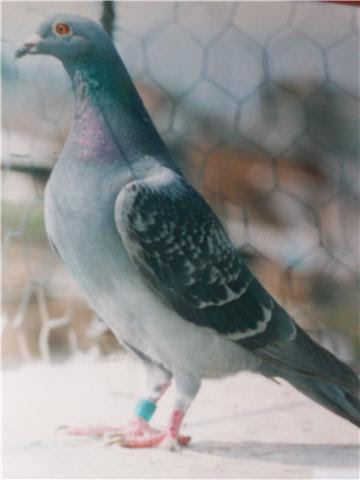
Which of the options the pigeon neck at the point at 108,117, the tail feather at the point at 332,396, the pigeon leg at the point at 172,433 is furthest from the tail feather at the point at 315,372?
the pigeon neck at the point at 108,117

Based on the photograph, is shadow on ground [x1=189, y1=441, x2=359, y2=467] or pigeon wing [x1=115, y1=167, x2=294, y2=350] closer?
pigeon wing [x1=115, y1=167, x2=294, y2=350]

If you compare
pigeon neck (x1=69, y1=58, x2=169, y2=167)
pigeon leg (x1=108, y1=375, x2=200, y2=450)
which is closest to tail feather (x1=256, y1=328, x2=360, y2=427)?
pigeon leg (x1=108, y1=375, x2=200, y2=450)

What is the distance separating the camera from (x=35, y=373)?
1.71m

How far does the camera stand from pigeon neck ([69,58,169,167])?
65.4 inches

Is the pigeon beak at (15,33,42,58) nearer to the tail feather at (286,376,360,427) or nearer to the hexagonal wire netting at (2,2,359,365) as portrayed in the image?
the hexagonal wire netting at (2,2,359,365)

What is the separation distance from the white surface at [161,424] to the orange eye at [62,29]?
628 millimetres

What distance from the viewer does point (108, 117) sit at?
1.67 metres

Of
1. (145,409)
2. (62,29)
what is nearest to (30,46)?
(62,29)

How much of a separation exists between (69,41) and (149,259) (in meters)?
0.44

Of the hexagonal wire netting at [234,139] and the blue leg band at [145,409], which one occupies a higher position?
the hexagonal wire netting at [234,139]

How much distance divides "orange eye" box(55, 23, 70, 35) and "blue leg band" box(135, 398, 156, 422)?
2.36 ft

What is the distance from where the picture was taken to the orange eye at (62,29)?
166 centimetres

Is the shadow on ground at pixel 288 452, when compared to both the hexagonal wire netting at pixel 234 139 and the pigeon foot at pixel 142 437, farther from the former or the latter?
the hexagonal wire netting at pixel 234 139

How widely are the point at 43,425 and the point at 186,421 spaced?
0.92 ft
